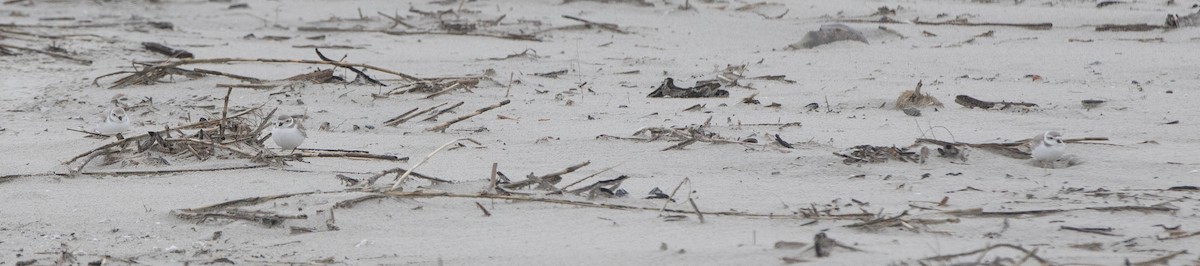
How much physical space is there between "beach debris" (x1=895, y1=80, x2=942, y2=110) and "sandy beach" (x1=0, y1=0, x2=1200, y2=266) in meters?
0.10

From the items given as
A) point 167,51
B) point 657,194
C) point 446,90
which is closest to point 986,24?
point 446,90

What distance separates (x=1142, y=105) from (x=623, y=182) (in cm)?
229

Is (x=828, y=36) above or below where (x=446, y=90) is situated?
above

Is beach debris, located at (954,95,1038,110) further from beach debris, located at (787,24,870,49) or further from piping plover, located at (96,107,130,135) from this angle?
piping plover, located at (96,107,130,135)

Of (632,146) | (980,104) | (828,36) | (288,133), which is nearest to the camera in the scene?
(288,133)

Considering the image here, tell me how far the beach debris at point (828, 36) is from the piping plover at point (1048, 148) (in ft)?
10.4

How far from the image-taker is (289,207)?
3557 mm

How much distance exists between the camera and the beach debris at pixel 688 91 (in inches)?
218

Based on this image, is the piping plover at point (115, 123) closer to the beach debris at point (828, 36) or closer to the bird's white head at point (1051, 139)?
the bird's white head at point (1051, 139)

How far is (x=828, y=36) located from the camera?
698cm

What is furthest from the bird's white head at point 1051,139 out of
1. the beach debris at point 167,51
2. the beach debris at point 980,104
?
the beach debris at point 167,51

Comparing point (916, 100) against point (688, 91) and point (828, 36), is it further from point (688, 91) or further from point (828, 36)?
point (828, 36)

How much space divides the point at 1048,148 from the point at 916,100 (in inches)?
51.4

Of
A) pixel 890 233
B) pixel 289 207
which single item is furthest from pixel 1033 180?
pixel 289 207
